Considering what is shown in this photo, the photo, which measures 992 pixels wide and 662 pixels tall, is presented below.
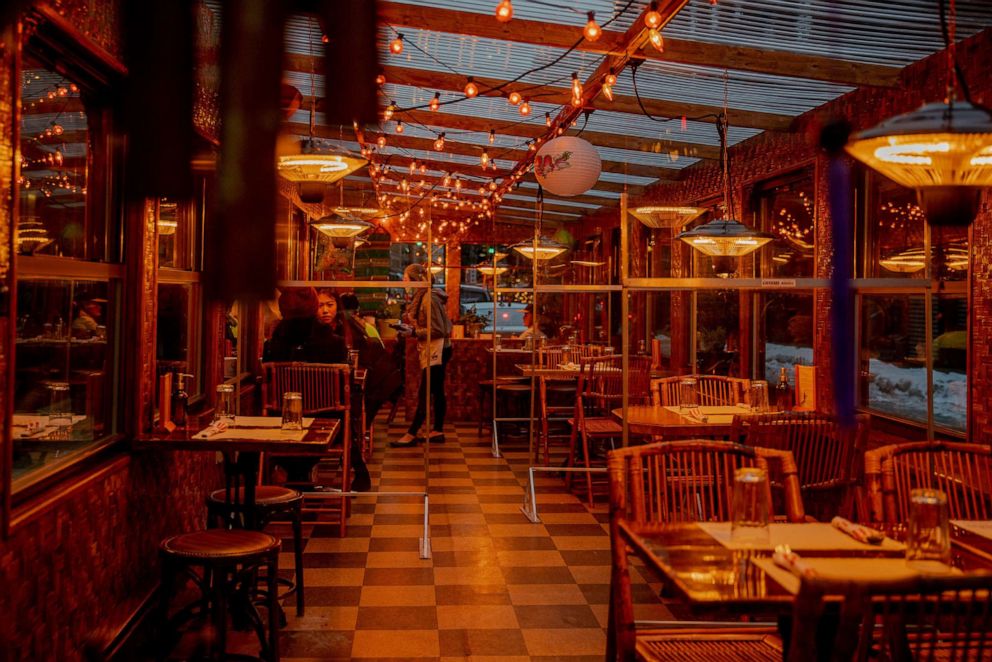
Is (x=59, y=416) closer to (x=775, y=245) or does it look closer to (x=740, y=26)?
(x=740, y=26)

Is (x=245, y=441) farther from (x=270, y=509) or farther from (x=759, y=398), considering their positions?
(x=759, y=398)

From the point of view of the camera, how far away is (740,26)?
4715 millimetres

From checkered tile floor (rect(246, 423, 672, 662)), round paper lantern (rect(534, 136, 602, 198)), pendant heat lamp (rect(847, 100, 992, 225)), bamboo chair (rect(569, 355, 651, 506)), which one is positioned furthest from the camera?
bamboo chair (rect(569, 355, 651, 506))

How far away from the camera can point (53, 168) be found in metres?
2.76

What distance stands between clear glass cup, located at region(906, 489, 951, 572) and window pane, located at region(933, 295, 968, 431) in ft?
8.98

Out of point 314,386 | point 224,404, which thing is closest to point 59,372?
point 224,404

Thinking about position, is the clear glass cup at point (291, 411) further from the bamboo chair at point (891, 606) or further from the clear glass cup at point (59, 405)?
the bamboo chair at point (891, 606)

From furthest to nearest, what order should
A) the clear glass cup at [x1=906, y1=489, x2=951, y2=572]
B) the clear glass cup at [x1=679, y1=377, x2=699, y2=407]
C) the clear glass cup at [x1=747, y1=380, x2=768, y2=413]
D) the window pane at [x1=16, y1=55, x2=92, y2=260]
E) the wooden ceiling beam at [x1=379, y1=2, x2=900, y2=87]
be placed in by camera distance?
the clear glass cup at [x1=679, y1=377, x2=699, y2=407] < the wooden ceiling beam at [x1=379, y1=2, x2=900, y2=87] < the clear glass cup at [x1=747, y1=380, x2=768, y2=413] < the window pane at [x1=16, y1=55, x2=92, y2=260] < the clear glass cup at [x1=906, y1=489, x2=951, y2=572]

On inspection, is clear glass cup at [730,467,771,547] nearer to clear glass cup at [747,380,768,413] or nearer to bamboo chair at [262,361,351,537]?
clear glass cup at [747,380,768,413]

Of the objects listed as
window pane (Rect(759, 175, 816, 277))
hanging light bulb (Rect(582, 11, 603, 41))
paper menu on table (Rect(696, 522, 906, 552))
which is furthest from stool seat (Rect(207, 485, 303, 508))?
window pane (Rect(759, 175, 816, 277))

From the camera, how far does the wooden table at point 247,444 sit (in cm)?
346

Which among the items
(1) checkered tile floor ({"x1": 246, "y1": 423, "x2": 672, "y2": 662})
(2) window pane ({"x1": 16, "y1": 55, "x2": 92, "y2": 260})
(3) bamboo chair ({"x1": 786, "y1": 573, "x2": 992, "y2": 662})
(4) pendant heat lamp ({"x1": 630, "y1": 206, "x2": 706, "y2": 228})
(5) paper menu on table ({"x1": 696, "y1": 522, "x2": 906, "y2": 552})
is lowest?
(1) checkered tile floor ({"x1": 246, "y1": 423, "x2": 672, "y2": 662})

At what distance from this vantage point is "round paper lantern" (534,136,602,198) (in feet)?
19.4

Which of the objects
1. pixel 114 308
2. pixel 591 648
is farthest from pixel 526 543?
pixel 114 308
